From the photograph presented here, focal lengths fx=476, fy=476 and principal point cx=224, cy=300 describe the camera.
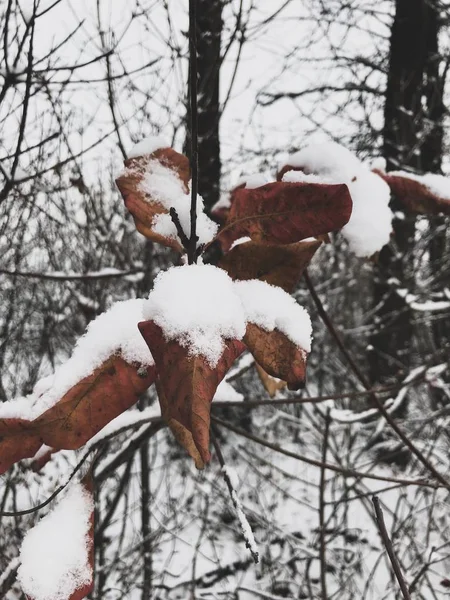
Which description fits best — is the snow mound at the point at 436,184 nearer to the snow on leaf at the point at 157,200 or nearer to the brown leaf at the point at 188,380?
the snow on leaf at the point at 157,200

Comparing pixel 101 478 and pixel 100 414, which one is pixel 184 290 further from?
pixel 101 478

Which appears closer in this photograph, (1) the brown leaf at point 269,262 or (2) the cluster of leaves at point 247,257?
(2) the cluster of leaves at point 247,257

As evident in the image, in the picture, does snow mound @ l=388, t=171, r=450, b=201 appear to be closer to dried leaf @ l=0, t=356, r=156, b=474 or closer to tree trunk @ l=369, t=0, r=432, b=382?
dried leaf @ l=0, t=356, r=156, b=474

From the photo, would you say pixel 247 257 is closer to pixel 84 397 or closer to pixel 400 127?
pixel 84 397

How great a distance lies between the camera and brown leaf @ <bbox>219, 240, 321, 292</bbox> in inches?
18.9

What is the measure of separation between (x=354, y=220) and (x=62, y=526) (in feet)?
1.50

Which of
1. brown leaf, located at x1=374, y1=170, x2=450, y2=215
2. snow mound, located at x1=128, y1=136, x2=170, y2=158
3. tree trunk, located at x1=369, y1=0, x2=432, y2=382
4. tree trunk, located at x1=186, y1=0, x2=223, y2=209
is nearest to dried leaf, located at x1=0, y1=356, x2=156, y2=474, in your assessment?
snow mound, located at x1=128, y1=136, x2=170, y2=158

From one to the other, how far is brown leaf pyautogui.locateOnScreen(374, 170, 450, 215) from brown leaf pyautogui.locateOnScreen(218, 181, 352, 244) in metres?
0.25

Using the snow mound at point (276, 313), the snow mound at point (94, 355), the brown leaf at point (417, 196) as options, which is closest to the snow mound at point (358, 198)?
the brown leaf at point (417, 196)

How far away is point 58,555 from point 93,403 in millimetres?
167

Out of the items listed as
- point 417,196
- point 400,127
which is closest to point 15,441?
point 417,196

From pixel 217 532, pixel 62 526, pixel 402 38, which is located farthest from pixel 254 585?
pixel 402 38

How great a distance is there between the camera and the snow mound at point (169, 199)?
50 centimetres

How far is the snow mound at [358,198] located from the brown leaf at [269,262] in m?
0.11
